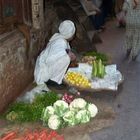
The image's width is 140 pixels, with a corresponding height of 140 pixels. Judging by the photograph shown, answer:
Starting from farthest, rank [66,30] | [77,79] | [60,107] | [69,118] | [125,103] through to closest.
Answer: [66,30] → [77,79] → [125,103] → [60,107] → [69,118]

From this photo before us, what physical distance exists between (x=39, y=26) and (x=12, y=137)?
9.65 feet

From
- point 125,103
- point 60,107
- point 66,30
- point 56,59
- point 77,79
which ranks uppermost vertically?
point 66,30

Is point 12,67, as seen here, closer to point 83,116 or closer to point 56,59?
point 56,59

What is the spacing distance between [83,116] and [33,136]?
83 cm

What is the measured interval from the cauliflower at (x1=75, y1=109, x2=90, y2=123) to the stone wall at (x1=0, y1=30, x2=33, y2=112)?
111 centimetres

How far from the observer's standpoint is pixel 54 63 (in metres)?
6.41

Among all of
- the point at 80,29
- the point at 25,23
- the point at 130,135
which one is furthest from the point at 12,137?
the point at 80,29

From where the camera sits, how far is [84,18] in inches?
378

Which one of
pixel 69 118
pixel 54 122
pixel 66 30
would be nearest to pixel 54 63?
pixel 66 30

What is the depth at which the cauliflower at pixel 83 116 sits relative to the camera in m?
5.20

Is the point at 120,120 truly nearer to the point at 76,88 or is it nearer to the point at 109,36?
the point at 76,88

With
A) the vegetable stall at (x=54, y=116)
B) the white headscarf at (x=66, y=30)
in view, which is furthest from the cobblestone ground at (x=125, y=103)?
the white headscarf at (x=66, y=30)

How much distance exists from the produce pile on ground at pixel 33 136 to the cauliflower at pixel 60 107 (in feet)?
1.25

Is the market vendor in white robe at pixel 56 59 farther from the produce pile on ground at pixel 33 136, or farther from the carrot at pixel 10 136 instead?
the carrot at pixel 10 136
